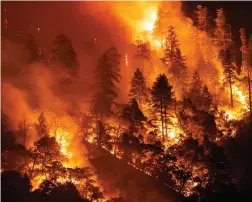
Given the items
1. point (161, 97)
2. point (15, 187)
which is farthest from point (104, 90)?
point (15, 187)

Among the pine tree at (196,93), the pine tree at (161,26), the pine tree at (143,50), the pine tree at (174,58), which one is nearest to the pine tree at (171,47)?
the pine tree at (174,58)

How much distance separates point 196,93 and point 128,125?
14.9m

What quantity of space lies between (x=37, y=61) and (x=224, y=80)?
31677 millimetres

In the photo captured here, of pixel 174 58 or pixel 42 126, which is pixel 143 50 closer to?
pixel 174 58

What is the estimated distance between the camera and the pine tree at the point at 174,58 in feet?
251

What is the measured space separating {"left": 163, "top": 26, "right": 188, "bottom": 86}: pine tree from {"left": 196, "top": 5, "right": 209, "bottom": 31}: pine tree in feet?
23.0

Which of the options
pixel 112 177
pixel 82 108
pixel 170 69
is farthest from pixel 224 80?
pixel 112 177

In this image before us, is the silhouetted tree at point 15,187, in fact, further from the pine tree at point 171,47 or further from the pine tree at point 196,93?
the pine tree at point 171,47

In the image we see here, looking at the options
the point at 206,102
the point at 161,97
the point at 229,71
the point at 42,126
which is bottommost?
the point at 42,126

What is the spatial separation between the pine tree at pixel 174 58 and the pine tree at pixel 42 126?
86.9ft

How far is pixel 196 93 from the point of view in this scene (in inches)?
2704

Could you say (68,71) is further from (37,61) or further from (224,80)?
(224,80)

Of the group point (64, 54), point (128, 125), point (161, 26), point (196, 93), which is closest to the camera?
point (128, 125)

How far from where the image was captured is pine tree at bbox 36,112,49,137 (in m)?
58.2
